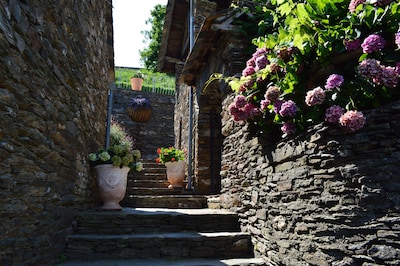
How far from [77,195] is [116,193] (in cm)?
73

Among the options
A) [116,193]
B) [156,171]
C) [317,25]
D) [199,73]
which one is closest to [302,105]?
[317,25]

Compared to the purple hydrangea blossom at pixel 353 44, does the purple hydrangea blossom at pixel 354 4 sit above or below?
above

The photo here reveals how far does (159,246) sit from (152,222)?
1.50 feet

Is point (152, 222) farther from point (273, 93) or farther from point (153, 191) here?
point (273, 93)

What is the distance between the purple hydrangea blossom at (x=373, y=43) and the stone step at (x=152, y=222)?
2.59m

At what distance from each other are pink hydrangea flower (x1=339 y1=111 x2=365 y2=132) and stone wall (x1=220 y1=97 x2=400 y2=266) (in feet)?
0.26

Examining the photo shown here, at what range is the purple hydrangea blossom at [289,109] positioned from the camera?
2.68 metres

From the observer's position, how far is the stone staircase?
129 inches

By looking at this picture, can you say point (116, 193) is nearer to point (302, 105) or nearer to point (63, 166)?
point (63, 166)

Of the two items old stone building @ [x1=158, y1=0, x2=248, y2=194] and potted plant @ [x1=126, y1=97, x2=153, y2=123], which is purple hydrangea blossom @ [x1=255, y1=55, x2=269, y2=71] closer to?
old stone building @ [x1=158, y1=0, x2=248, y2=194]

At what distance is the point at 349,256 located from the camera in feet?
7.05

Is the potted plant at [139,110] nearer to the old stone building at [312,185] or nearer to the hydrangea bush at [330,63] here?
the old stone building at [312,185]

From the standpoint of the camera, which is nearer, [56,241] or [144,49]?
[56,241]

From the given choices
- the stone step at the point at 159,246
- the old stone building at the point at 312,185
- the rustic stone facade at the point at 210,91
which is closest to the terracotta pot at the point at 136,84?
the rustic stone facade at the point at 210,91
